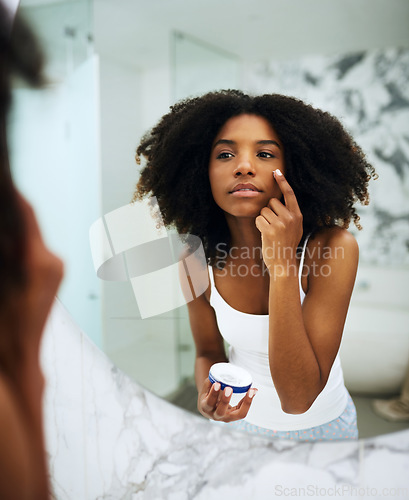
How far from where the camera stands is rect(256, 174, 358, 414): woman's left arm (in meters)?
0.61

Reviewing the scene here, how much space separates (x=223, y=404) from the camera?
69 cm

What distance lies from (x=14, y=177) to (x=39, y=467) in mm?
480

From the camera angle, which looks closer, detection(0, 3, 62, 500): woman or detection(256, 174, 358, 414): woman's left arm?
detection(0, 3, 62, 500): woman

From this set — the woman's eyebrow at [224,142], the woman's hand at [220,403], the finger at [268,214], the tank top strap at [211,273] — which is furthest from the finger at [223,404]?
the woman's eyebrow at [224,142]

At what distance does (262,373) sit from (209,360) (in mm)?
87

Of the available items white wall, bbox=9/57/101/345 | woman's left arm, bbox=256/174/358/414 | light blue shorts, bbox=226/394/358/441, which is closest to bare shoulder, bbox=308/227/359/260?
woman's left arm, bbox=256/174/358/414

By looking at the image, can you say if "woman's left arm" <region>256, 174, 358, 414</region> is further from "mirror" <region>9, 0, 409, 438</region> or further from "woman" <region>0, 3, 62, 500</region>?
"woman" <region>0, 3, 62, 500</region>

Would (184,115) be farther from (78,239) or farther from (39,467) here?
(39,467)

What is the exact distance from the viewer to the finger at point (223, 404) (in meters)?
0.68

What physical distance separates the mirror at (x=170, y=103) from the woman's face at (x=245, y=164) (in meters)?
0.06

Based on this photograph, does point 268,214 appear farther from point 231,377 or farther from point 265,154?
point 231,377

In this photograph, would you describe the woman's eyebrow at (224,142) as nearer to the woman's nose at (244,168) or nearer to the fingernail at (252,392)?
the woman's nose at (244,168)

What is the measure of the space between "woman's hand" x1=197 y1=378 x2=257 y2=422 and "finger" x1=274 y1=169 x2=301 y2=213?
11.4 inches

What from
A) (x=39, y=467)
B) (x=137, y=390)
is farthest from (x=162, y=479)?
(x=39, y=467)
